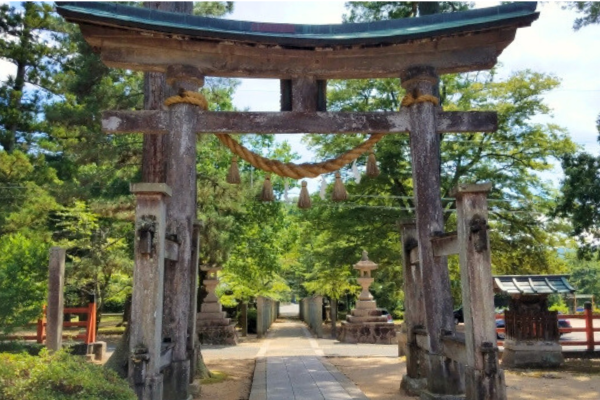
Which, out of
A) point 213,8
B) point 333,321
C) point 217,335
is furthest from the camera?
point 333,321

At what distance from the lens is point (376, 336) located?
61.5ft

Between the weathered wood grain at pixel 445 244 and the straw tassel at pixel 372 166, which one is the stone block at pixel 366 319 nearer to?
the straw tassel at pixel 372 166

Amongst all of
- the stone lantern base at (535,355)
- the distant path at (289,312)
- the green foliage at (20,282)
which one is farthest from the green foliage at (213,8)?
the distant path at (289,312)

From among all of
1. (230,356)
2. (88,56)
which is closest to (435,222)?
(230,356)

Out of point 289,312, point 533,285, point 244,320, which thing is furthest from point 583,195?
point 289,312

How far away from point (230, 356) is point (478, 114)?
10.7m

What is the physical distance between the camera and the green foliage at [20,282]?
10.0 m

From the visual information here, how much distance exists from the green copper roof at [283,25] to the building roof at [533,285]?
26.2 ft

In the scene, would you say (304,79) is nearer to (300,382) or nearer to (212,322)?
(300,382)

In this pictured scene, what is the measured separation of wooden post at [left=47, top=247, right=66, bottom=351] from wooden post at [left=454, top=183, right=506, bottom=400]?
27.1 feet

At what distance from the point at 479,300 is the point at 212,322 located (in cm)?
1497

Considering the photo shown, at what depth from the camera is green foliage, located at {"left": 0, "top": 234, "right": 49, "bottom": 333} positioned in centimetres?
1005

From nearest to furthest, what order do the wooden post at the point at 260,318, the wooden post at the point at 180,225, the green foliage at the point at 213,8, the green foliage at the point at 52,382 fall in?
the green foliage at the point at 52,382, the wooden post at the point at 180,225, the green foliage at the point at 213,8, the wooden post at the point at 260,318

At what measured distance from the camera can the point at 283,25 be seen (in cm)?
677
